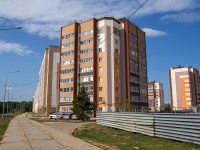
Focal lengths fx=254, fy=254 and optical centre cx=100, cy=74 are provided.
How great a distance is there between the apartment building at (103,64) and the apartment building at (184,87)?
2160 inches

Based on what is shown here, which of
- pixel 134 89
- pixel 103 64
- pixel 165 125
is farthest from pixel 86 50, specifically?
→ pixel 165 125

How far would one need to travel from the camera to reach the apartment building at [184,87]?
126 metres

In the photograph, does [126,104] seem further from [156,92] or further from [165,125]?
[156,92]

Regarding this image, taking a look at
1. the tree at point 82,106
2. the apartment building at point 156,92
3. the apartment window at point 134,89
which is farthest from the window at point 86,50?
the apartment building at point 156,92

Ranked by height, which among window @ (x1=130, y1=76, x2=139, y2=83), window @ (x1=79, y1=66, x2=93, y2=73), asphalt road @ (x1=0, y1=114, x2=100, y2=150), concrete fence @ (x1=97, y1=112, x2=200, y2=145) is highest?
window @ (x1=79, y1=66, x2=93, y2=73)

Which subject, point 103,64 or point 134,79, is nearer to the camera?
point 103,64

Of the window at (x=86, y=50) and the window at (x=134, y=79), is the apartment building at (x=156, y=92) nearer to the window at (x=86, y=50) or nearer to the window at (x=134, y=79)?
the window at (x=134, y=79)

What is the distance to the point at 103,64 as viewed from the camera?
69.1m

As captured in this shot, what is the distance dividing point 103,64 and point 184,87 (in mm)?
71829

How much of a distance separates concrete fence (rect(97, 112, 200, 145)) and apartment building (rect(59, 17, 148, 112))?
1914 inches

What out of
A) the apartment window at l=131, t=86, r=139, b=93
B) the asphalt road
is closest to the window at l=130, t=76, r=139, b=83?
the apartment window at l=131, t=86, r=139, b=93

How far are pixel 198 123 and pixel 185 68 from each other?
410 feet

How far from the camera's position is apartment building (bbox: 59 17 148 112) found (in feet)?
225

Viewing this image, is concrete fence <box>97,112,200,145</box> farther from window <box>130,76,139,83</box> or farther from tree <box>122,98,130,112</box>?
window <box>130,76,139,83</box>
